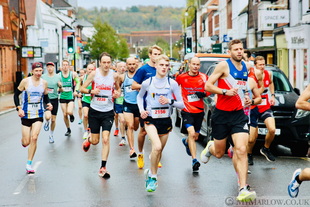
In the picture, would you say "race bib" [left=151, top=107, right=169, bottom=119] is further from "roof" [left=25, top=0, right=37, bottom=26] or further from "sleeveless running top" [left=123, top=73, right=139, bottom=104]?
"roof" [left=25, top=0, right=37, bottom=26]

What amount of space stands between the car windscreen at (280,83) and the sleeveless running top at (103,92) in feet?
15.3

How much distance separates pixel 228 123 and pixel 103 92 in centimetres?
266

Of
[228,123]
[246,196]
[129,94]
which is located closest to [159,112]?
[228,123]

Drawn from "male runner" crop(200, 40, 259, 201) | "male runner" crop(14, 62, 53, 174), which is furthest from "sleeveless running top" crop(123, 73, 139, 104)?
"male runner" crop(200, 40, 259, 201)

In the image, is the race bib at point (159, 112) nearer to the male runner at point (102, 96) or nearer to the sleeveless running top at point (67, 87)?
the male runner at point (102, 96)

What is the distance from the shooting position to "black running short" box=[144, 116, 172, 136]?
29.6 feet

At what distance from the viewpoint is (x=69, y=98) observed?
16859 mm

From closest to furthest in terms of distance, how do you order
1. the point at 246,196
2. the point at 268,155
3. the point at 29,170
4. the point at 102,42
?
the point at 246,196, the point at 29,170, the point at 268,155, the point at 102,42

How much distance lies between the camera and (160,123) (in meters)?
9.06

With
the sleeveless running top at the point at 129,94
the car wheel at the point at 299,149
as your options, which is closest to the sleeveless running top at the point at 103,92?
the sleeveless running top at the point at 129,94

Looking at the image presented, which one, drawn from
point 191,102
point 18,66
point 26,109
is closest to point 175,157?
point 191,102

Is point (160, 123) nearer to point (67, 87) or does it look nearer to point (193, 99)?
point (193, 99)

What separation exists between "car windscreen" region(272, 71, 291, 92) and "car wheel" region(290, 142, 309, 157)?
1.31 m

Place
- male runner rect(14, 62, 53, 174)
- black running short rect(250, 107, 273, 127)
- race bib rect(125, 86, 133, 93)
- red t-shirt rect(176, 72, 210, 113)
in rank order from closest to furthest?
male runner rect(14, 62, 53, 174), red t-shirt rect(176, 72, 210, 113), black running short rect(250, 107, 273, 127), race bib rect(125, 86, 133, 93)
